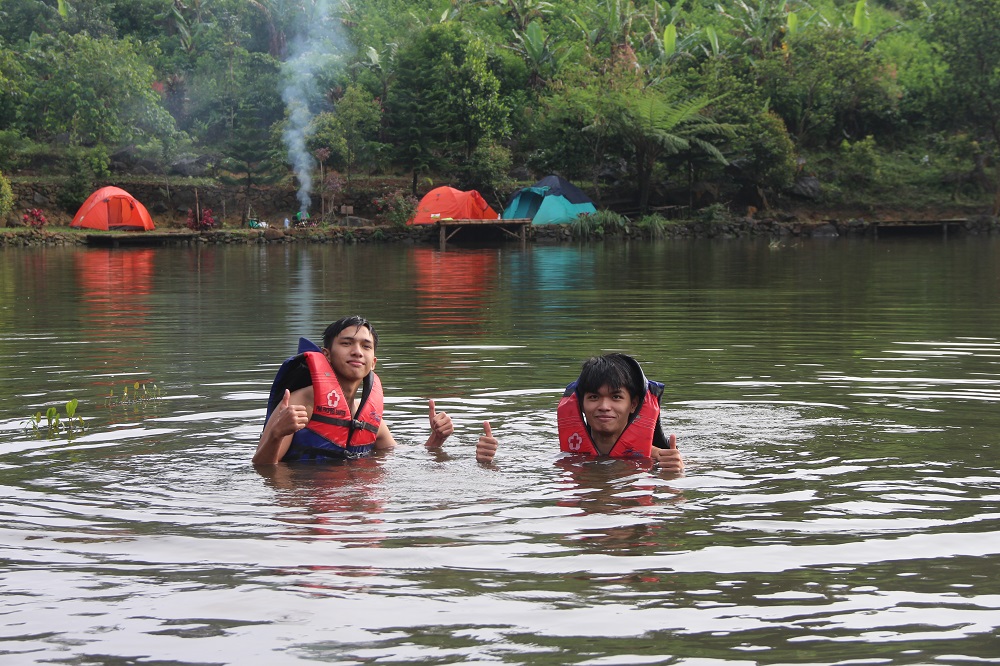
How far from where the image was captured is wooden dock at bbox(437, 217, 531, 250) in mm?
44362

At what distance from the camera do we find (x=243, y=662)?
3998 mm

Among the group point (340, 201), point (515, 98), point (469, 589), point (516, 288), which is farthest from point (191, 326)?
point (515, 98)

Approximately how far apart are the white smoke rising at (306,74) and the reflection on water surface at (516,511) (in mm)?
36288

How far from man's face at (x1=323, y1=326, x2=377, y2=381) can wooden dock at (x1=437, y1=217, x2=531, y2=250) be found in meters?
34.4

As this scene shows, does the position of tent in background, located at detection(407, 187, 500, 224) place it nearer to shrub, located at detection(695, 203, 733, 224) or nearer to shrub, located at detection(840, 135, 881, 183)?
shrub, located at detection(695, 203, 733, 224)

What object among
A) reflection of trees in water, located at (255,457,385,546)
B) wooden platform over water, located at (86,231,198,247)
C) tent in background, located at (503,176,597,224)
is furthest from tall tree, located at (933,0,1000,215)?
reflection of trees in water, located at (255,457,385,546)

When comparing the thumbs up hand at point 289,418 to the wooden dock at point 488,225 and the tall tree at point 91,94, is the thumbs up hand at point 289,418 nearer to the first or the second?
the wooden dock at point 488,225

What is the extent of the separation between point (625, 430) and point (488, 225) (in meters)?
41.6

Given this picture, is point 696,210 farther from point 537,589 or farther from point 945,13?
point 537,589

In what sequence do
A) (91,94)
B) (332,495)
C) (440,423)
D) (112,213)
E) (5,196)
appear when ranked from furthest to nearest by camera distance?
(91,94) < (112,213) < (5,196) < (440,423) < (332,495)

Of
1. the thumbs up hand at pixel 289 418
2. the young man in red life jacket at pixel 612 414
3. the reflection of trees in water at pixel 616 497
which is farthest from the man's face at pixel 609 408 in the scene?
the thumbs up hand at pixel 289 418

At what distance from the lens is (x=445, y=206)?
4709 centimetres

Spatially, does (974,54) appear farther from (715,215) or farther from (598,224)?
(598,224)

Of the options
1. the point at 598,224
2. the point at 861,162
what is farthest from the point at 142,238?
the point at 861,162
